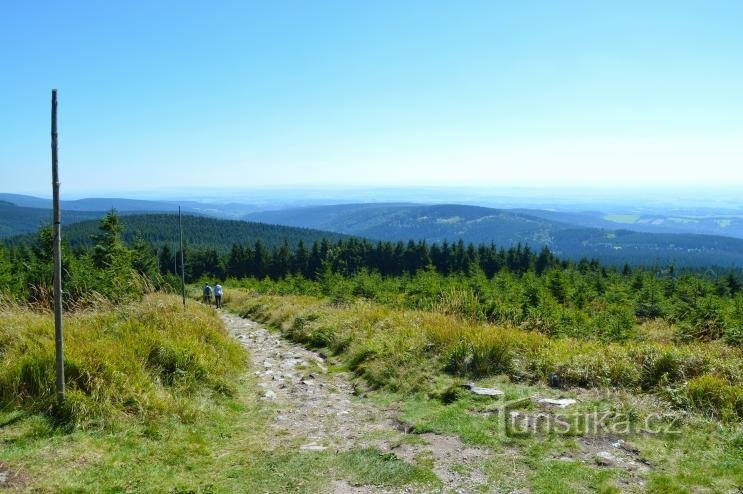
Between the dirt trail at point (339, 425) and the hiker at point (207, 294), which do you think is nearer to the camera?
the dirt trail at point (339, 425)

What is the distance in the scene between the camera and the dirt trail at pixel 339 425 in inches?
182

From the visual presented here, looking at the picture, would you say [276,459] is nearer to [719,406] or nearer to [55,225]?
[55,225]

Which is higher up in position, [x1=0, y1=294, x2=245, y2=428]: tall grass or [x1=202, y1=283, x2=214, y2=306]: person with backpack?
[x1=0, y1=294, x2=245, y2=428]: tall grass

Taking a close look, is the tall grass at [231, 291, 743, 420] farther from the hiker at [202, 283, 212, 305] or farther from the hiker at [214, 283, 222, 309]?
the hiker at [202, 283, 212, 305]

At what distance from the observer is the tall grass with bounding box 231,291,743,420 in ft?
20.7

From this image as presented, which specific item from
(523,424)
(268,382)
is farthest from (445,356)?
(268,382)

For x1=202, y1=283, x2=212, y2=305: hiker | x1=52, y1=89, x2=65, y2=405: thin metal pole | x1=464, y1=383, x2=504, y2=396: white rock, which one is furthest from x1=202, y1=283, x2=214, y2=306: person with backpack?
x1=464, y1=383, x2=504, y2=396: white rock

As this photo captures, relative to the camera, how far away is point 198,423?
5.90m

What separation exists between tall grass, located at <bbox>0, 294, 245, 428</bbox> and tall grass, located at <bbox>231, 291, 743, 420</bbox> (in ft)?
9.54

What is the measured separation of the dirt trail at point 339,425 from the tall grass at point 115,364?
1025 millimetres

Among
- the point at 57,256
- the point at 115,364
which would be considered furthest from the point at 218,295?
the point at 57,256

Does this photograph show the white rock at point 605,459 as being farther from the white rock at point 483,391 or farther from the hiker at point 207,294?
the hiker at point 207,294

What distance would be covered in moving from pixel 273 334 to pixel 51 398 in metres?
8.52

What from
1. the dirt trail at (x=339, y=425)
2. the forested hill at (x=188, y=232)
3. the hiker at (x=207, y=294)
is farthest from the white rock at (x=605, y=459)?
the forested hill at (x=188, y=232)
